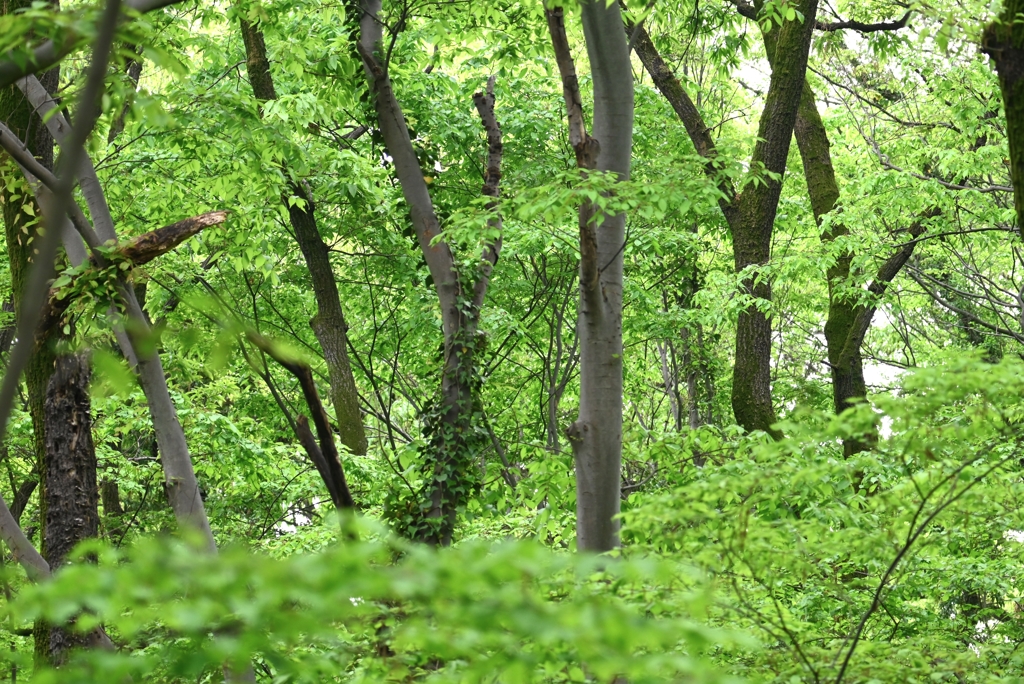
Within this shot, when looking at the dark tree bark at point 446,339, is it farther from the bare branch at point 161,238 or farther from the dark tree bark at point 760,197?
the dark tree bark at point 760,197

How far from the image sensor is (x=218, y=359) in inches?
63.4

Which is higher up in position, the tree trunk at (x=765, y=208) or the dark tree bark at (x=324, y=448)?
the tree trunk at (x=765, y=208)

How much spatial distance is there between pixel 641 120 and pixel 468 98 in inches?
90.1

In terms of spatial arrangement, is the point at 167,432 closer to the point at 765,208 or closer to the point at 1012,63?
the point at 1012,63

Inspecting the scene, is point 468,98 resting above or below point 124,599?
above

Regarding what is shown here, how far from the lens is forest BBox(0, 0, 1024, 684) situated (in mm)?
1888

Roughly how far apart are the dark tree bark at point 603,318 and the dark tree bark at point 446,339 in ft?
3.46

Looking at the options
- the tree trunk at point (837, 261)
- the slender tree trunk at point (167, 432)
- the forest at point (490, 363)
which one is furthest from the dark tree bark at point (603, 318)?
the tree trunk at point (837, 261)

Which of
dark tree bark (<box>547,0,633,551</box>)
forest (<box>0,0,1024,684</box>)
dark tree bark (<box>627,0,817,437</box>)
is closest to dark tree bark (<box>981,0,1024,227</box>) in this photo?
forest (<box>0,0,1024,684</box>)

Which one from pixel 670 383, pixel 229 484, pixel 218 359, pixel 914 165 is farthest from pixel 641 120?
pixel 218 359

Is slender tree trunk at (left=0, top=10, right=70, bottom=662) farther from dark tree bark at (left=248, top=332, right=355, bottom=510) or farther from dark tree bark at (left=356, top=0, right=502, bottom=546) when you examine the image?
dark tree bark at (left=248, top=332, right=355, bottom=510)

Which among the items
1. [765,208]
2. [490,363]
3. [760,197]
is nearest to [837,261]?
[765,208]

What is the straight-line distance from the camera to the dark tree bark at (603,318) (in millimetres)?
4480

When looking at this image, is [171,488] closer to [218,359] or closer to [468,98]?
[218,359]
